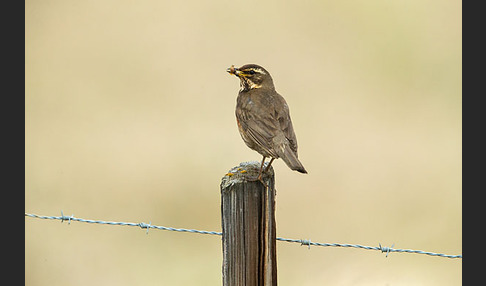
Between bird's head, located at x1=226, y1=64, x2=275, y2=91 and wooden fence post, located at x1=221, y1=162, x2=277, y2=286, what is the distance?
1.90 metres

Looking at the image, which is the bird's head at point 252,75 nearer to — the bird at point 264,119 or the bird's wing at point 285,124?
the bird at point 264,119

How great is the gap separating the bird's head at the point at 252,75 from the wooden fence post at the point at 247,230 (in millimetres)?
1900

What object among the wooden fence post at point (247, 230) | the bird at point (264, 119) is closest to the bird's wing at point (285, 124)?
the bird at point (264, 119)

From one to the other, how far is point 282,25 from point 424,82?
3.64m

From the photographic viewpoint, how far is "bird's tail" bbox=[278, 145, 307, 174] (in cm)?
616

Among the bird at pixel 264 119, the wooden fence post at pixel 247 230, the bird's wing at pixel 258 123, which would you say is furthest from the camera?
the bird's wing at pixel 258 123

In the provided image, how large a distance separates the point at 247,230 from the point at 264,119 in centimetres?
158

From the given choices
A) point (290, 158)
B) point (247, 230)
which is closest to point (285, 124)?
point (290, 158)

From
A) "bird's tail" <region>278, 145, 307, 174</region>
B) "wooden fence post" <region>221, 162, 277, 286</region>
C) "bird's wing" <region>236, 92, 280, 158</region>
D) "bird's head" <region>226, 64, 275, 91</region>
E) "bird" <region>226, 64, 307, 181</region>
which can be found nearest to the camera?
"wooden fence post" <region>221, 162, 277, 286</region>

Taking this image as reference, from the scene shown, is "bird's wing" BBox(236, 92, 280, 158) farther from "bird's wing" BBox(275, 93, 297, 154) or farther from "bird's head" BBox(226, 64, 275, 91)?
"bird's head" BBox(226, 64, 275, 91)

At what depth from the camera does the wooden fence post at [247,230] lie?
543 centimetres

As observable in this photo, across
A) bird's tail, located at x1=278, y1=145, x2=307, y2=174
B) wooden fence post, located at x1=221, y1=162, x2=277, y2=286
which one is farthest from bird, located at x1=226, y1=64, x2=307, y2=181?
wooden fence post, located at x1=221, y1=162, x2=277, y2=286

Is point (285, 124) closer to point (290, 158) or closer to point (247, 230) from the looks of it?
point (290, 158)

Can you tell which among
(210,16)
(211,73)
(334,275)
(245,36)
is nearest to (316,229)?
(334,275)
